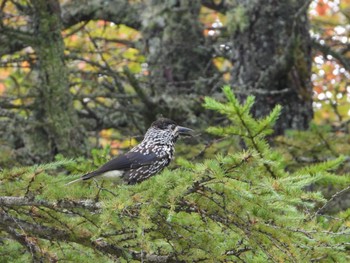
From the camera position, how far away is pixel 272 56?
27.3 ft

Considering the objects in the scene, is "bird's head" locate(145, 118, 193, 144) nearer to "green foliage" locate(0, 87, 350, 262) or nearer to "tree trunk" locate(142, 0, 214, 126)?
"green foliage" locate(0, 87, 350, 262)

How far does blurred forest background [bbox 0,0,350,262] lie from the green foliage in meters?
0.03

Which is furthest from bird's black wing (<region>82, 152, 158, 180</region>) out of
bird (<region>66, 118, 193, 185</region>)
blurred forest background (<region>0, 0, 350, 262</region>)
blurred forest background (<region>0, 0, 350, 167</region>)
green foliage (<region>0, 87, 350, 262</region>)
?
green foliage (<region>0, 87, 350, 262</region>)

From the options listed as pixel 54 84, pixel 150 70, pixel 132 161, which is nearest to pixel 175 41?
pixel 150 70

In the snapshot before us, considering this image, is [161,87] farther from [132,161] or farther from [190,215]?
[190,215]

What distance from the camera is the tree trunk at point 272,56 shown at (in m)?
8.16

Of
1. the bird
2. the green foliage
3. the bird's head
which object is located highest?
the green foliage

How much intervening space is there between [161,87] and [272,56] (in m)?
1.16

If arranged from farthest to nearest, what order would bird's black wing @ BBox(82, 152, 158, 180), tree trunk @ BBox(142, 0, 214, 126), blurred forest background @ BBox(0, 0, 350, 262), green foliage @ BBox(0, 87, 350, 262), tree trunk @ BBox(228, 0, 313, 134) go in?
tree trunk @ BBox(142, 0, 214, 126) → tree trunk @ BBox(228, 0, 313, 134) → blurred forest background @ BBox(0, 0, 350, 262) → bird's black wing @ BBox(82, 152, 158, 180) → green foliage @ BBox(0, 87, 350, 262)

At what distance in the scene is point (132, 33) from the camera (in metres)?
13.4

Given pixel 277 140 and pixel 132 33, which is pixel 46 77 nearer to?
pixel 277 140

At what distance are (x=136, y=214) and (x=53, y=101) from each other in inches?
138

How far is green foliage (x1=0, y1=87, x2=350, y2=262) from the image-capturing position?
3.33m

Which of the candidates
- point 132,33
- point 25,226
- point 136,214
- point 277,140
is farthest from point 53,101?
point 132,33
